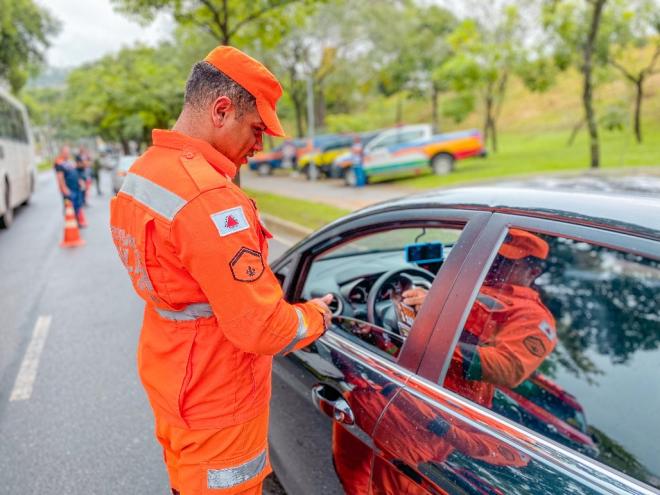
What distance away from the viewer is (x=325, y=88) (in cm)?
3123

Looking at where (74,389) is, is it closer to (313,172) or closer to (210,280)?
(210,280)

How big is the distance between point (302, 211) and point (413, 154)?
7432mm

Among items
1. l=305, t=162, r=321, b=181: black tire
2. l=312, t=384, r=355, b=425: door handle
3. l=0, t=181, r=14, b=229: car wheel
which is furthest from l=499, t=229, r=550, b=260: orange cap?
l=305, t=162, r=321, b=181: black tire

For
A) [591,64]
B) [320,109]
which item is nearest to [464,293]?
[591,64]

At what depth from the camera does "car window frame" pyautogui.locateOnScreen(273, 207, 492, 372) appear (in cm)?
146

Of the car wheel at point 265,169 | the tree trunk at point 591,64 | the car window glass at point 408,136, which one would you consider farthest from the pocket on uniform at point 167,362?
the car wheel at point 265,169

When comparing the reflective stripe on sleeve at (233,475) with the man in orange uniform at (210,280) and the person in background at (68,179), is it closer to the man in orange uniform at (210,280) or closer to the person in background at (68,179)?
the man in orange uniform at (210,280)

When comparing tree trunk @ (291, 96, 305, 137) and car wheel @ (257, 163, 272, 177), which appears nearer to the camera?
car wheel @ (257, 163, 272, 177)

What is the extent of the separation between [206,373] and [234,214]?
0.47m

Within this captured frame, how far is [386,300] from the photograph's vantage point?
2018 millimetres

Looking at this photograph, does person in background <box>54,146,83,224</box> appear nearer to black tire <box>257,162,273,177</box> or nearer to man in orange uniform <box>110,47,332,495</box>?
man in orange uniform <box>110,47,332,495</box>

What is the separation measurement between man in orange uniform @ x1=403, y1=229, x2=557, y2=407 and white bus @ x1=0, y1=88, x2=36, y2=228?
11.4m

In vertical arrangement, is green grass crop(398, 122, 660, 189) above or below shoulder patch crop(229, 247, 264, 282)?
below

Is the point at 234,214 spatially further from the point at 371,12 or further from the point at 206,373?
the point at 371,12
